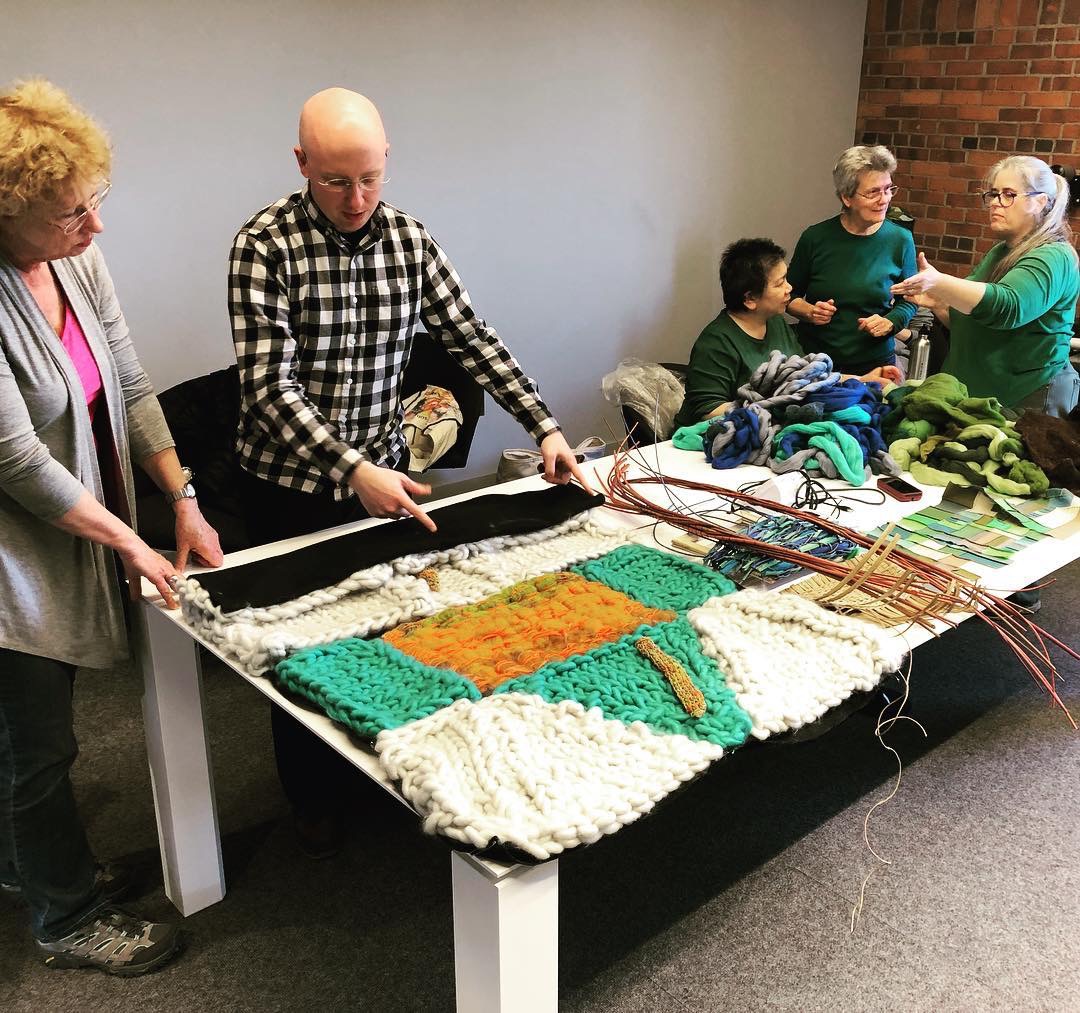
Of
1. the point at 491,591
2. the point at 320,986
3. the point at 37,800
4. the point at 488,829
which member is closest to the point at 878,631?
the point at 491,591

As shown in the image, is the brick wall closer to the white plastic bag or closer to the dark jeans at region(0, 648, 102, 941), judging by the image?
the white plastic bag

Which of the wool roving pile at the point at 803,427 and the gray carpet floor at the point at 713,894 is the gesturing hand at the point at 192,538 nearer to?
the gray carpet floor at the point at 713,894

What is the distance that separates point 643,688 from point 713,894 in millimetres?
835

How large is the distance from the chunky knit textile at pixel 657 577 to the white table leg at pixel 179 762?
2.36ft

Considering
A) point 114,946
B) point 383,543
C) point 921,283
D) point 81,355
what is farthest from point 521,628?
point 921,283

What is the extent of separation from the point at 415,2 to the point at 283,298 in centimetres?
206

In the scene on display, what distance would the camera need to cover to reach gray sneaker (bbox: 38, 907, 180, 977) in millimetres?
1878

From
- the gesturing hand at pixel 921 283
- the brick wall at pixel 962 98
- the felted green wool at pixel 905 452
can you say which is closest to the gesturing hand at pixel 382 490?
the felted green wool at pixel 905 452

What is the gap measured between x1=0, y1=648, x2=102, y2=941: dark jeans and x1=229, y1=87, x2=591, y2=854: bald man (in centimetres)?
43

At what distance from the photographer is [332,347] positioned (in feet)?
6.48

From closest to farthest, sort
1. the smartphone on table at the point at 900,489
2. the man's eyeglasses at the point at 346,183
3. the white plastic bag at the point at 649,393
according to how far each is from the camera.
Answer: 1. the man's eyeglasses at the point at 346,183
2. the smartphone on table at the point at 900,489
3. the white plastic bag at the point at 649,393

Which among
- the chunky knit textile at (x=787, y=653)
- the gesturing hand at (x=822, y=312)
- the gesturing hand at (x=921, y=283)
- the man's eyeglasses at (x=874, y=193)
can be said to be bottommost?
the chunky knit textile at (x=787, y=653)

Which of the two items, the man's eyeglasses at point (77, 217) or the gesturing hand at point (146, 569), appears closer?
the man's eyeglasses at point (77, 217)

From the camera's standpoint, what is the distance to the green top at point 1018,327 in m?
2.90
